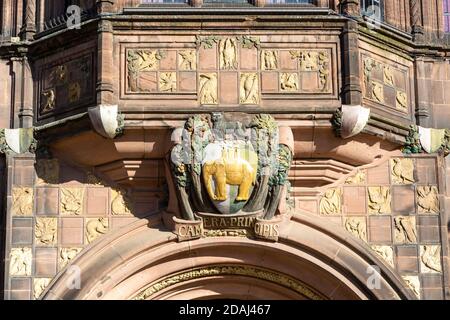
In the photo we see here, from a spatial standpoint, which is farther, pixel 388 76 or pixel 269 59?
pixel 388 76

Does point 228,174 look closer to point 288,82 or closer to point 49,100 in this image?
point 288,82

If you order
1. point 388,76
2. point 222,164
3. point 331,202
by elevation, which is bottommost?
point 331,202

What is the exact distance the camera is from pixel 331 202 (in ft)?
63.3

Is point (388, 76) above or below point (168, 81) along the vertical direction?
above

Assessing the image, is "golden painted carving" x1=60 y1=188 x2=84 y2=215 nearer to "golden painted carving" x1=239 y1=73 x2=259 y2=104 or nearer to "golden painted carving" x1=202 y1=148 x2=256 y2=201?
"golden painted carving" x1=202 y1=148 x2=256 y2=201

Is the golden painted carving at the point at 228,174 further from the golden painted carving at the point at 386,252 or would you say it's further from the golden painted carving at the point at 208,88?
the golden painted carving at the point at 386,252

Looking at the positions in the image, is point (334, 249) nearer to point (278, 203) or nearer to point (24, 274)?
point (278, 203)

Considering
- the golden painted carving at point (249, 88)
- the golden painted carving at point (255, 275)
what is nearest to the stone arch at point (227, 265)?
the golden painted carving at point (255, 275)

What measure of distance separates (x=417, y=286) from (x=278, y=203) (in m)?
2.14

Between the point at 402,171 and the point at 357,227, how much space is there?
0.99 metres

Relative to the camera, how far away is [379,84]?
19.3m

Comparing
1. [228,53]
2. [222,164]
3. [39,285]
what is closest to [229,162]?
[222,164]

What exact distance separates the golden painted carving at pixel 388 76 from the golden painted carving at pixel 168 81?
280 cm
